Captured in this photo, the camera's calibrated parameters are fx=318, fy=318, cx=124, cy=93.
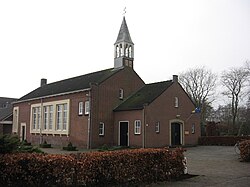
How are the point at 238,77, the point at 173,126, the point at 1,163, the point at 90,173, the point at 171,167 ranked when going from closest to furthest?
the point at 1,163 → the point at 90,173 → the point at 171,167 → the point at 173,126 → the point at 238,77

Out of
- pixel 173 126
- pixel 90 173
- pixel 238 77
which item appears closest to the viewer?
pixel 90 173

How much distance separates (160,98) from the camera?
3241 centimetres

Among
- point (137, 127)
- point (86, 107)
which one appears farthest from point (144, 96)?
point (86, 107)

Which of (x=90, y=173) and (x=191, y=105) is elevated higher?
(x=191, y=105)

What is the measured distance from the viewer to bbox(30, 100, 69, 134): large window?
37159 mm

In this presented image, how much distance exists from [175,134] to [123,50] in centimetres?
1129

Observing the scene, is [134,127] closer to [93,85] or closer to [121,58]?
[93,85]

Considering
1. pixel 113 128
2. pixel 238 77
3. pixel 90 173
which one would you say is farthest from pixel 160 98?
pixel 238 77

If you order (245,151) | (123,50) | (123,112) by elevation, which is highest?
(123,50)

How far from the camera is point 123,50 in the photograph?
37.0m

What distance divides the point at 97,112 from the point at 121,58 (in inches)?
289

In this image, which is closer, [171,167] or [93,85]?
[171,167]

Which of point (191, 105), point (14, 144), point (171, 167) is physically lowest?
point (171, 167)

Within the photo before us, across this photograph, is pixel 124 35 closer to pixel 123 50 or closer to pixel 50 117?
pixel 123 50
